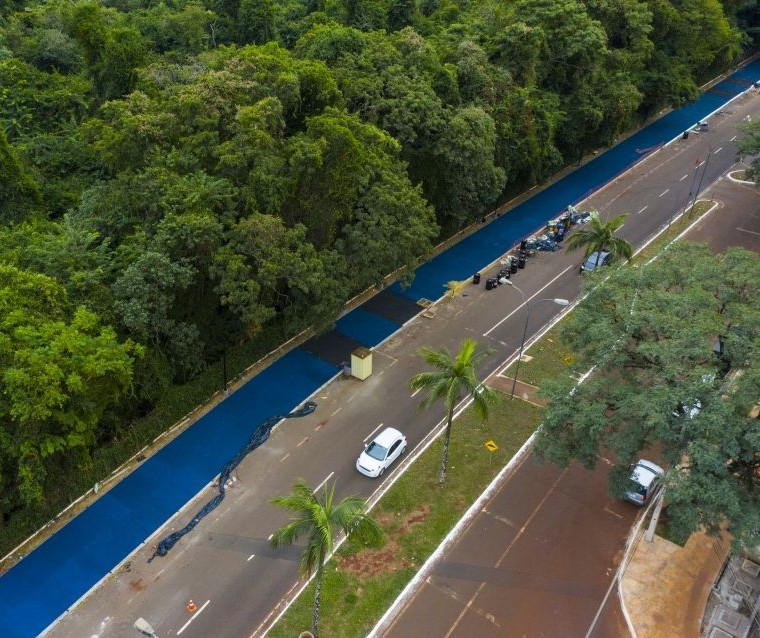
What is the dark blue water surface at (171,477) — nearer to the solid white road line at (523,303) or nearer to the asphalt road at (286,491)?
the asphalt road at (286,491)

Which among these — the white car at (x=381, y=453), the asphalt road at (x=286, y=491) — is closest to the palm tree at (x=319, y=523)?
the asphalt road at (x=286, y=491)

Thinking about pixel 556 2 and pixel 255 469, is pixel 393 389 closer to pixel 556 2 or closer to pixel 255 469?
pixel 255 469

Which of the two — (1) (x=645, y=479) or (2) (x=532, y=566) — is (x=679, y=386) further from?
(2) (x=532, y=566)

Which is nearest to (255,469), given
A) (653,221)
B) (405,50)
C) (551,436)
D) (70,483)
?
(70,483)

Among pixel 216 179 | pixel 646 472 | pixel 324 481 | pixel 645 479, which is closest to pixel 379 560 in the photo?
pixel 324 481

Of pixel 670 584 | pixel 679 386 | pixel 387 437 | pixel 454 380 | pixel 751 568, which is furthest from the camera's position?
pixel 387 437
